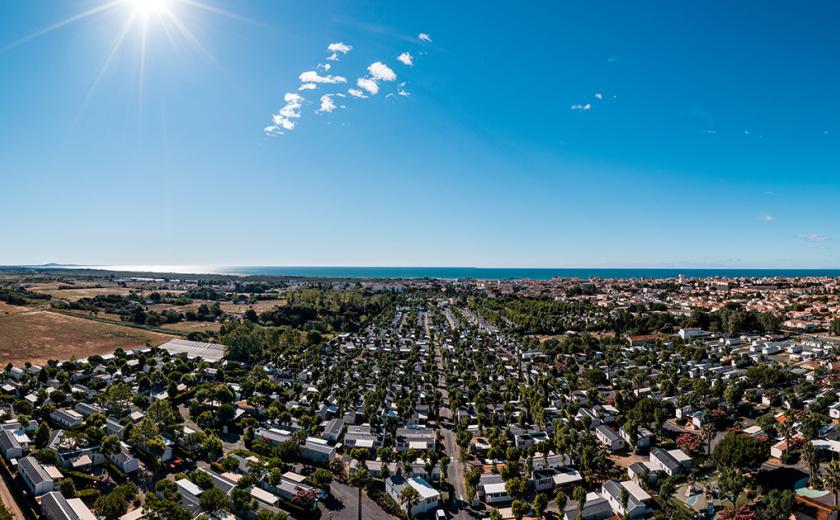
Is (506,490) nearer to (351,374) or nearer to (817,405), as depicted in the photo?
(351,374)

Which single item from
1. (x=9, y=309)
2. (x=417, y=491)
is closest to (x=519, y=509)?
(x=417, y=491)

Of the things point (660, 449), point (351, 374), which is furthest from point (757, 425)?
point (351, 374)

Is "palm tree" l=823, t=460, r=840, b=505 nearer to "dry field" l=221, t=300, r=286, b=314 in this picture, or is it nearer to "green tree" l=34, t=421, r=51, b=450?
"green tree" l=34, t=421, r=51, b=450

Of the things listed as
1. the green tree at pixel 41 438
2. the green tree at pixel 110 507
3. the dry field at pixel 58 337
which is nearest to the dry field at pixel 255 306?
the dry field at pixel 58 337

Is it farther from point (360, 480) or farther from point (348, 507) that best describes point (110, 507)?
point (360, 480)

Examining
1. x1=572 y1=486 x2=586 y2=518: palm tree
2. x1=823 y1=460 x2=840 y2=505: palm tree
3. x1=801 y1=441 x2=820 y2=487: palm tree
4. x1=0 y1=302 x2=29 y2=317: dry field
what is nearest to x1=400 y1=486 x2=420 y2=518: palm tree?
x1=572 y1=486 x2=586 y2=518: palm tree

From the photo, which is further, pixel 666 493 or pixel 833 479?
pixel 666 493
